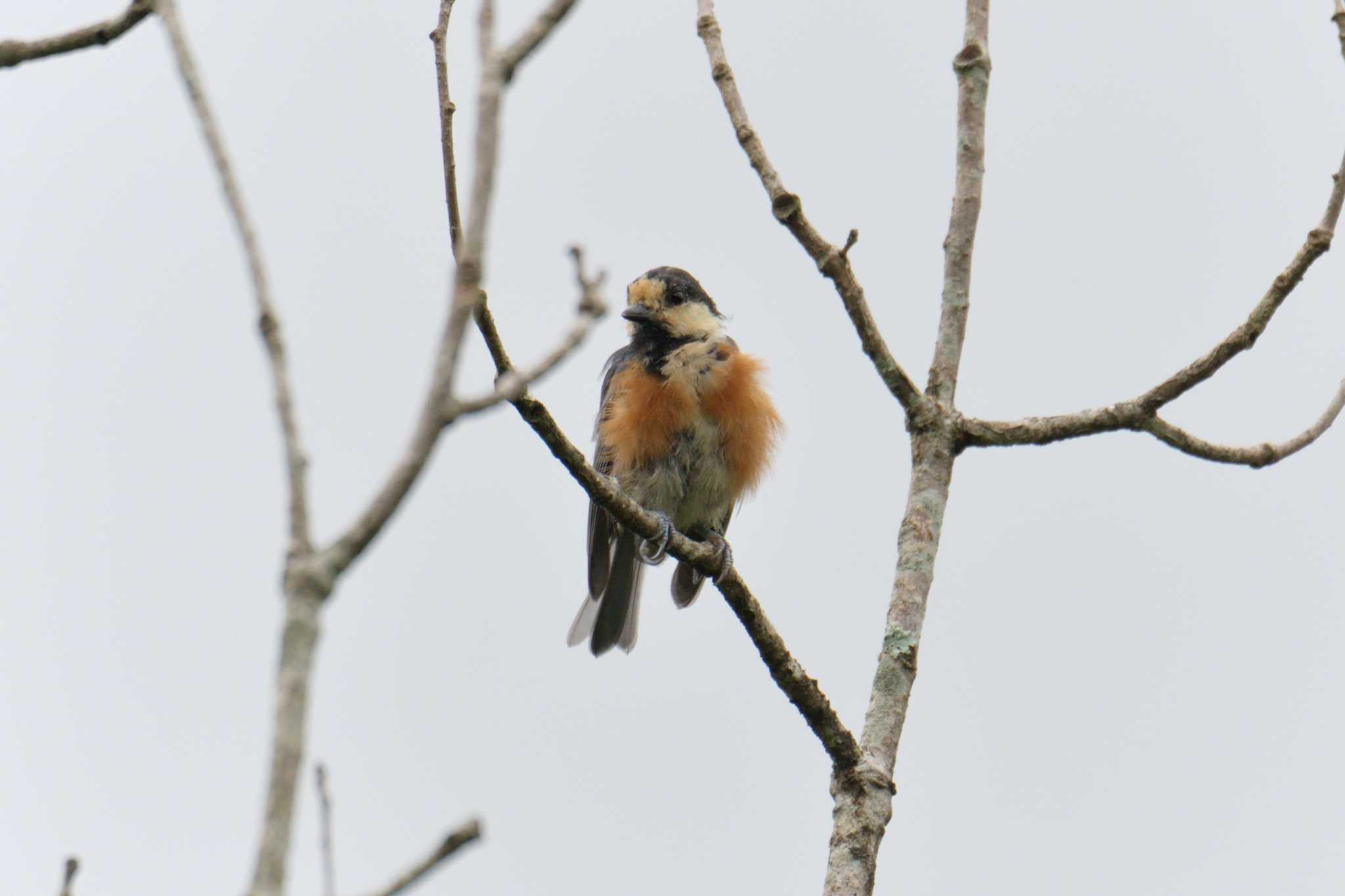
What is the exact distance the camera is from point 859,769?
4.38m

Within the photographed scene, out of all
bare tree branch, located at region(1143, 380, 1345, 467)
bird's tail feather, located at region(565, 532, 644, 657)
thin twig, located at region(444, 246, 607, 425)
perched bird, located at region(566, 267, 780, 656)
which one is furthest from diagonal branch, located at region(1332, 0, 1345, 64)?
bird's tail feather, located at region(565, 532, 644, 657)

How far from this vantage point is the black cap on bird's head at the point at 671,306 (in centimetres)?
846

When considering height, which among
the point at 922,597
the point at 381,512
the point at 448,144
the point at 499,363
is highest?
the point at 448,144

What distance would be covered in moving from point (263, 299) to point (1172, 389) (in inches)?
134

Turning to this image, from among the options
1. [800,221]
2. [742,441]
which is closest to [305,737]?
[800,221]

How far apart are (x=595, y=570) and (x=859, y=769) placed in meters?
4.61

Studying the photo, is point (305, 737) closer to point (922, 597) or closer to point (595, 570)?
point (922, 597)

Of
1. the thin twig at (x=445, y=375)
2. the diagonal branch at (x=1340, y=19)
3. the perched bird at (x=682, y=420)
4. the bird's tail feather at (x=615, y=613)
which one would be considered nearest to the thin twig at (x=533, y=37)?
the thin twig at (x=445, y=375)

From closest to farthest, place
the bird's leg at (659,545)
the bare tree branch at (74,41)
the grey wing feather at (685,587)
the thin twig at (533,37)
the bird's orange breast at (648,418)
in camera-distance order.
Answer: the thin twig at (533,37) → the bare tree branch at (74,41) → the bird's leg at (659,545) → the bird's orange breast at (648,418) → the grey wing feather at (685,587)

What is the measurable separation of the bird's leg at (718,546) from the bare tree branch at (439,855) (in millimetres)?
3359

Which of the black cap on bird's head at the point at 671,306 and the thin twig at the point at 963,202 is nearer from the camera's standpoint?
the thin twig at the point at 963,202

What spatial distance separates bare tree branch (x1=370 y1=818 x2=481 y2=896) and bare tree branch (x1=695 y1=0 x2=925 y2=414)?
10.5 feet

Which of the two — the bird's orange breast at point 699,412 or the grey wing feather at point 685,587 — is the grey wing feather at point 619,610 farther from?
the bird's orange breast at point 699,412

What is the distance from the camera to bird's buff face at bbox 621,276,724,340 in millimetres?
8453
